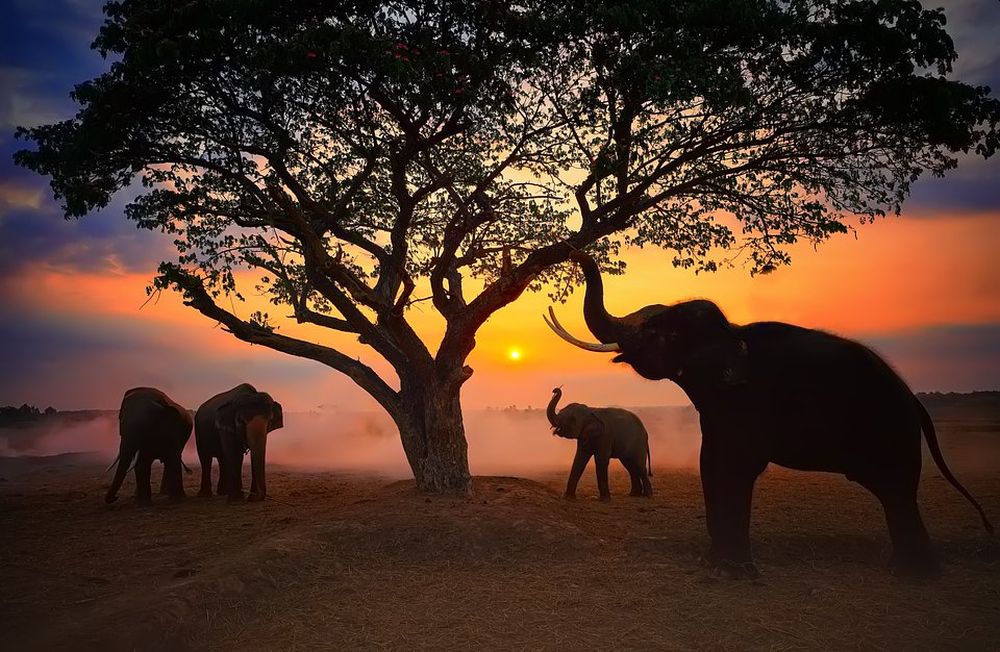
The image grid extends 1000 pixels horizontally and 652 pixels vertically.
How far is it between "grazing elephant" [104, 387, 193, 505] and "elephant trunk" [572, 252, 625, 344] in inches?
461

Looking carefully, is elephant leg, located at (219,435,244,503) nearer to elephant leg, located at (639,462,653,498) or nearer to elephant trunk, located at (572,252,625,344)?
elephant leg, located at (639,462,653,498)

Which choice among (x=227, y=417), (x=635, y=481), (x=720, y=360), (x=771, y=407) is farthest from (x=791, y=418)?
(x=227, y=417)

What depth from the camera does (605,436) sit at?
57.0 feet

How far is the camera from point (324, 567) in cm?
964

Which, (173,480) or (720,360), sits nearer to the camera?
(720,360)

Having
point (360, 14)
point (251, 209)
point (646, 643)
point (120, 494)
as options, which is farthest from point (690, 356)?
point (120, 494)

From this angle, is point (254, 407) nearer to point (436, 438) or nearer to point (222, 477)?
point (222, 477)

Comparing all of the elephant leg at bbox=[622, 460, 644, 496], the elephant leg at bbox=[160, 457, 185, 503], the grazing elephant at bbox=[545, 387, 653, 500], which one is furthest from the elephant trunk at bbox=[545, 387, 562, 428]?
the elephant leg at bbox=[160, 457, 185, 503]

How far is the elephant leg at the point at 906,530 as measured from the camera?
8844 mm

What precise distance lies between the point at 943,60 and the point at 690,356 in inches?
273

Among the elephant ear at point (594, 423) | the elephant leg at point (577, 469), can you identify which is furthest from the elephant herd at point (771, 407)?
the elephant ear at point (594, 423)

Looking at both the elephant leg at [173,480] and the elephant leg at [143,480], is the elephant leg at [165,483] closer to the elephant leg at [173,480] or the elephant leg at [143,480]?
the elephant leg at [173,480]

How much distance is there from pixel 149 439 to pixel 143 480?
1000 millimetres

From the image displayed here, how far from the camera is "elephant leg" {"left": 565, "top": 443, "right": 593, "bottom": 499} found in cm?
1655
